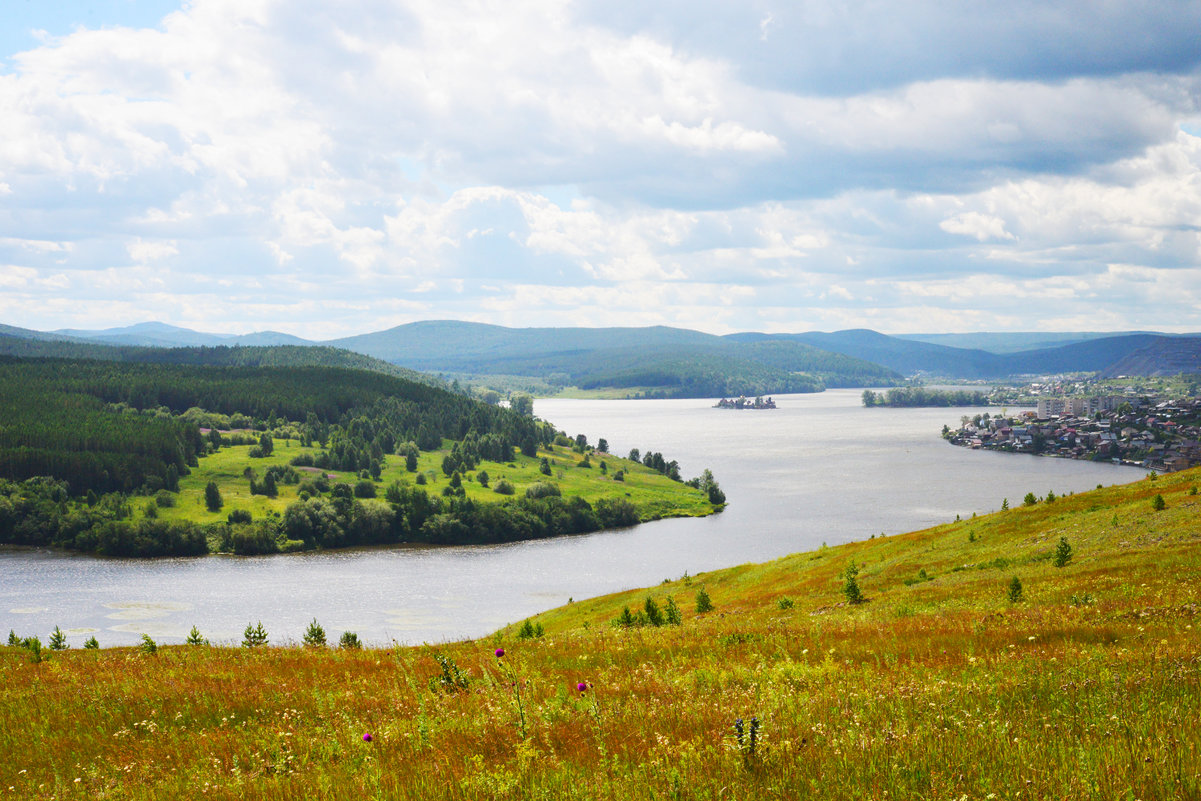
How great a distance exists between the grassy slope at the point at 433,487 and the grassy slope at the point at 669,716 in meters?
140

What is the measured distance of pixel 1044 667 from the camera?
10.0m

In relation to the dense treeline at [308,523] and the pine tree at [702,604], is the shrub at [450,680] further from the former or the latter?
the dense treeline at [308,523]

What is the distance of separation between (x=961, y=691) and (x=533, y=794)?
17.2 feet

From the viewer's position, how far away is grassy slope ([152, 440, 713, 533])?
504 ft

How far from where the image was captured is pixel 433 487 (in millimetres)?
177375

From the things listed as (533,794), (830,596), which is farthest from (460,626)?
(533,794)

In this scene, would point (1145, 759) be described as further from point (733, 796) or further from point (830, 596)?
point (830, 596)

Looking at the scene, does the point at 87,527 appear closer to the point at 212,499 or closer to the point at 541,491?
the point at 212,499

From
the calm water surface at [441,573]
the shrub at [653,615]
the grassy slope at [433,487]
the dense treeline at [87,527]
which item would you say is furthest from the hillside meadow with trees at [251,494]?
the shrub at [653,615]

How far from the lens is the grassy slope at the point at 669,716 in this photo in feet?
20.7

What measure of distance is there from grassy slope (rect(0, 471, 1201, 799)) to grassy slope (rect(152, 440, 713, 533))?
140m

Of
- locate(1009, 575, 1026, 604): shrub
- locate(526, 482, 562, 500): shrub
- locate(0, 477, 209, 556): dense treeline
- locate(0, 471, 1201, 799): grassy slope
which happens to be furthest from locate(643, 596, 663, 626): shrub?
locate(526, 482, 562, 500): shrub

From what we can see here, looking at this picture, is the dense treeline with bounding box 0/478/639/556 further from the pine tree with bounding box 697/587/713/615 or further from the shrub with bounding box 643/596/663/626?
the shrub with bounding box 643/596/663/626

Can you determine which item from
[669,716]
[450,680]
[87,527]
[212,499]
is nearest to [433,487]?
[212,499]
